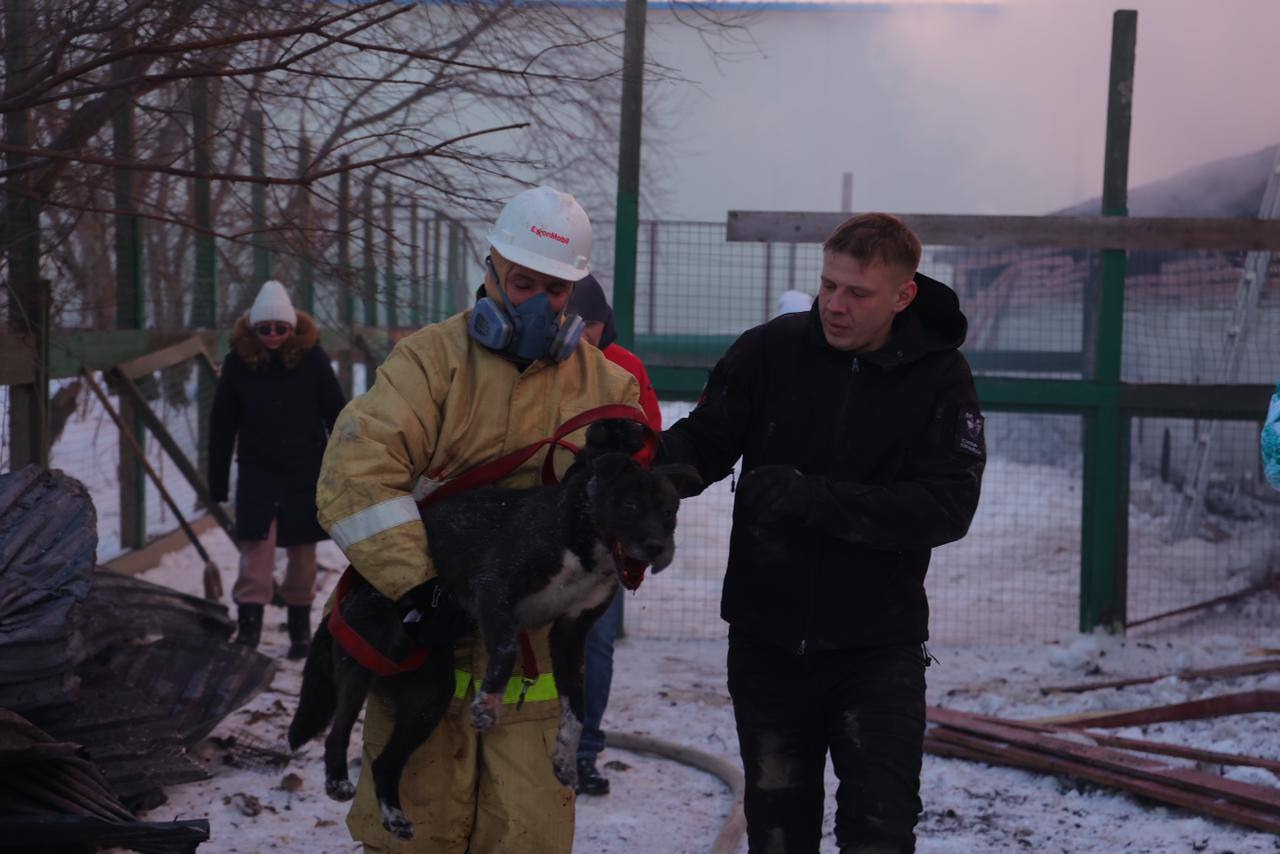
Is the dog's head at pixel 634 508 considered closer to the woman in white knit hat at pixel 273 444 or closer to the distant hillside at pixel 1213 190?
the woman in white knit hat at pixel 273 444

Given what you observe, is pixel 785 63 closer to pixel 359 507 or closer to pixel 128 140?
pixel 128 140

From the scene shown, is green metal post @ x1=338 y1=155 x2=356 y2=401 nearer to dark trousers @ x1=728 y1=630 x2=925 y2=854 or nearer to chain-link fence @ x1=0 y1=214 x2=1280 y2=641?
chain-link fence @ x1=0 y1=214 x2=1280 y2=641

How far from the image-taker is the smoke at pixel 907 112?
20891 millimetres

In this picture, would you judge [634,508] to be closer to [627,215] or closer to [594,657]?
[594,657]

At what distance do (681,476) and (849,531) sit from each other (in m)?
0.47

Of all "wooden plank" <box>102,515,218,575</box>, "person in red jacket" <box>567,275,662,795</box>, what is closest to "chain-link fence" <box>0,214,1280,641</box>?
"wooden plank" <box>102,515,218,575</box>

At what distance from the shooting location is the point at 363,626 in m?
3.45

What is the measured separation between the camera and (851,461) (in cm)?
350

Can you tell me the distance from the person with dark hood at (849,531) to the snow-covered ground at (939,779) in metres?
2.03

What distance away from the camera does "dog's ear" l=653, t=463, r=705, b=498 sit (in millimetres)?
3154

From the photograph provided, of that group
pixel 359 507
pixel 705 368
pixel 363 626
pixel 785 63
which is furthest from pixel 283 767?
pixel 785 63

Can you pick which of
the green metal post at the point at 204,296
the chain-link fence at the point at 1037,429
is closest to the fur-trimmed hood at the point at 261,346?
the chain-link fence at the point at 1037,429

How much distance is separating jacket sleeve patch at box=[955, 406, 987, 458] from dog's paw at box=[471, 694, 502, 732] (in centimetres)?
140

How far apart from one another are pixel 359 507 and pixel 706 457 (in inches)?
40.4
